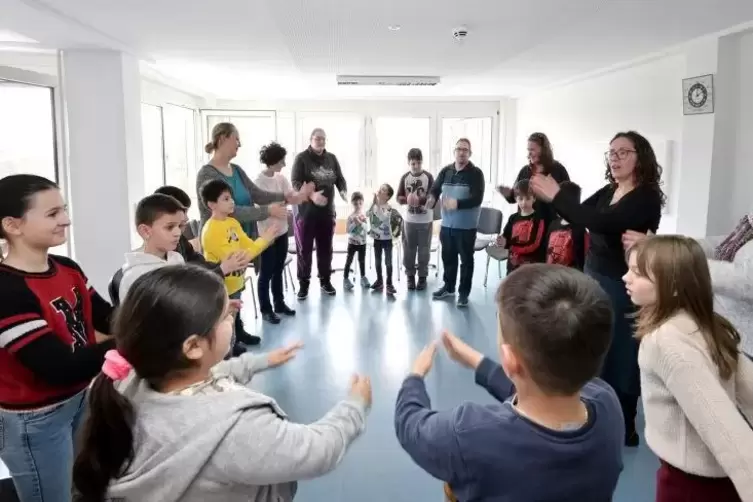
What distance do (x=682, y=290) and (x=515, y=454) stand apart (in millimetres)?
804

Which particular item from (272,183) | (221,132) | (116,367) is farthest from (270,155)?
(116,367)

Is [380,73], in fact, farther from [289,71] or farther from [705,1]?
[705,1]

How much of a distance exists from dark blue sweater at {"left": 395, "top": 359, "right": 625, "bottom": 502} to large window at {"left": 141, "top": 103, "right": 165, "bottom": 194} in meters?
6.21

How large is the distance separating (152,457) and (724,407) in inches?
45.6

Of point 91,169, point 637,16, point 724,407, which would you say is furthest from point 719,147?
point 91,169

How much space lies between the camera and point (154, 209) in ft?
7.40

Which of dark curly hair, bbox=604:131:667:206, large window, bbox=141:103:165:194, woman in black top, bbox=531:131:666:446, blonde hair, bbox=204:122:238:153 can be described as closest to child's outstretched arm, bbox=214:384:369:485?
woman in black top, bbox=531:131:666:446

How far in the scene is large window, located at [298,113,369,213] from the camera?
9.06 meters

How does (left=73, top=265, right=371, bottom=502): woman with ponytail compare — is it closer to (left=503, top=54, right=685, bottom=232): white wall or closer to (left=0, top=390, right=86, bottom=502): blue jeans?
(left=0, top=390, right=86, bottom=502): blue jeans

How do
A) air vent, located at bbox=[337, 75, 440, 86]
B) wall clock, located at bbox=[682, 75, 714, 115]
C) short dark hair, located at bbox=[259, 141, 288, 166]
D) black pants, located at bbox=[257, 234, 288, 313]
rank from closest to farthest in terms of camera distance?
wall clock, located at bbox=[682, 75, 714, 115]
black pants, located at bbox=[257, 234, 288, 313]
short dark hair, located at bbox=[259, 141, 288, 166]
air vent, located at bbox=[337, 75, 440, 86]

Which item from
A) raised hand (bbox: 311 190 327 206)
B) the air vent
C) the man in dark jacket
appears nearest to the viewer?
raised hand (bbox: 311 190 327 206)

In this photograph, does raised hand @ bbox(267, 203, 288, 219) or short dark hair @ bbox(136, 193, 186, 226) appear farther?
raised hand @ bbox(267, 203, 288, 219)

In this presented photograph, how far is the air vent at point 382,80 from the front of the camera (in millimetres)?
6340

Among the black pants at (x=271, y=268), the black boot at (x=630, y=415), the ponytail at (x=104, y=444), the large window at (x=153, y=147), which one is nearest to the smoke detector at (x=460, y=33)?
the black pants at (x=271, y=268)
